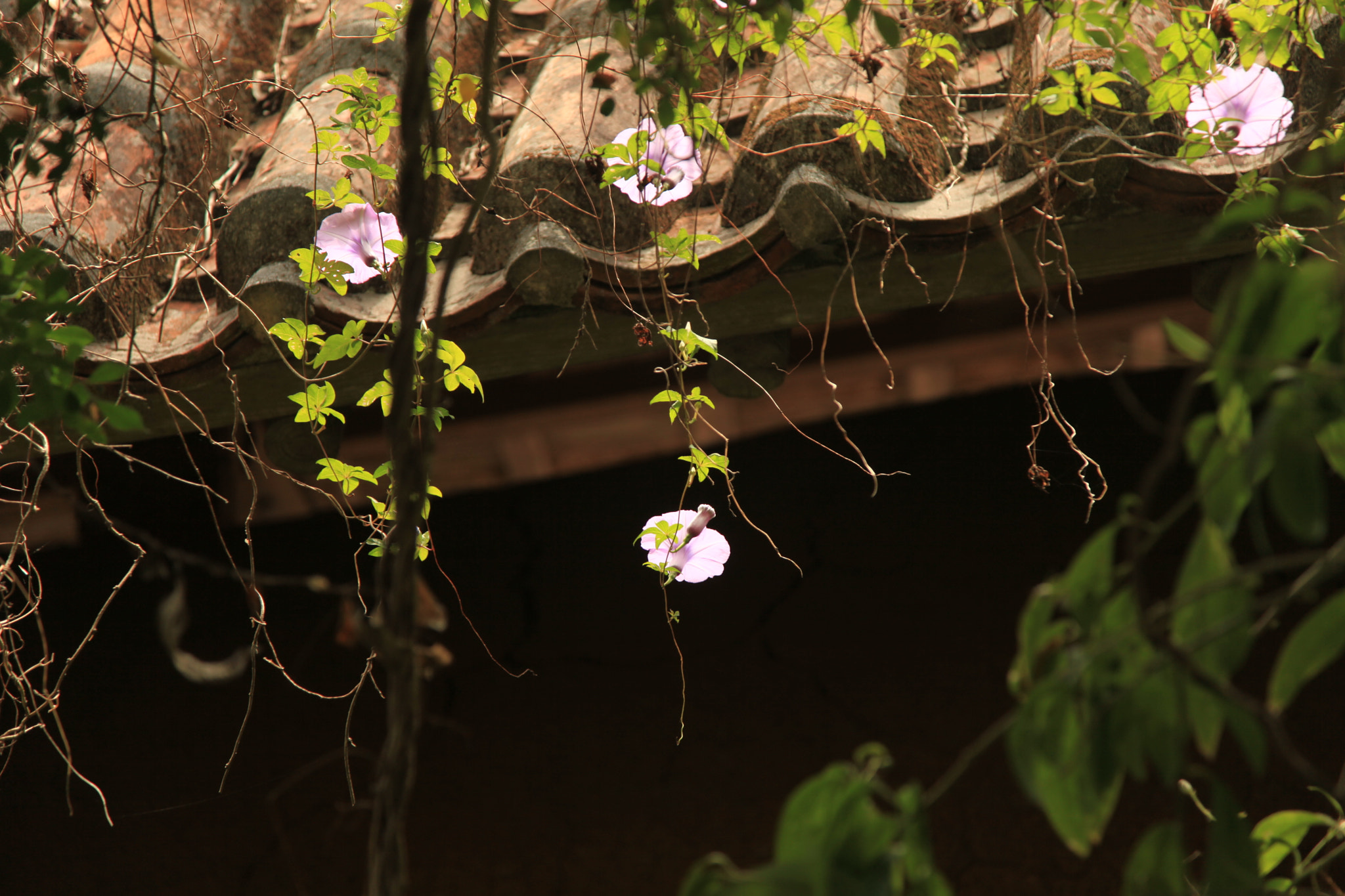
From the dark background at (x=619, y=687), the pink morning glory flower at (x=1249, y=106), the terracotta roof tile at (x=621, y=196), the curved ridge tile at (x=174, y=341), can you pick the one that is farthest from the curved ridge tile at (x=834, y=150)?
the dark background at (x=619, y=687)

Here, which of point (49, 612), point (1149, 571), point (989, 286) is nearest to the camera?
point (989, 286)

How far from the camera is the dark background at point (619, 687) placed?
6.17 ft

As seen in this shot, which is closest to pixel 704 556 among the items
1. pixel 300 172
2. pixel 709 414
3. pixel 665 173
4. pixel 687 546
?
pixel 687 546

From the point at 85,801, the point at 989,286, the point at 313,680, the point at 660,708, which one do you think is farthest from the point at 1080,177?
the point at 85,801

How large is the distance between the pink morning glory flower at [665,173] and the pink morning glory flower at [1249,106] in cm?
53

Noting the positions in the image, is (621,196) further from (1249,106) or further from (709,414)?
(709,414)

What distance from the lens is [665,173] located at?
3.70 ft

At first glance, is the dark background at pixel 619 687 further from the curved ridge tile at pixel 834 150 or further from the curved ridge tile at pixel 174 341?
the curved ridge tile at pixel 834 150

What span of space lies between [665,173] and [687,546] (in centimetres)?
41

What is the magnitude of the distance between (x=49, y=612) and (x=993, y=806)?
190 centimetres

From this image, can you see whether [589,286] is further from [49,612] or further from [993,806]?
[49,612]

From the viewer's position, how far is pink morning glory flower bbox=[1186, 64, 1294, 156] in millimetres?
1088

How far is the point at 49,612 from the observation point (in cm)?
214

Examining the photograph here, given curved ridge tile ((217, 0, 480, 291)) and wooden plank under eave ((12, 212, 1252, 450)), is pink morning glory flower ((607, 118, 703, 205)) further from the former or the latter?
curved ridge tile ((217, 0, 480, 291))
